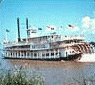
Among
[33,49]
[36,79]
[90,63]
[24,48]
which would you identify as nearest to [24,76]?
[36,79]

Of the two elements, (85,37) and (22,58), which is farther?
(22,58)

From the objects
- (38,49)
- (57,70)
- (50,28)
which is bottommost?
(57,70)

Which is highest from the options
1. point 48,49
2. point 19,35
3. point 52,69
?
point 19,35

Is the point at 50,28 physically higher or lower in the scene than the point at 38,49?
higher

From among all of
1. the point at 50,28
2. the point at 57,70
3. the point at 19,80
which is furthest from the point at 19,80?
the point at 57,70

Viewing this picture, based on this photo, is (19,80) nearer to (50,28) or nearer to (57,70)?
(50,28)

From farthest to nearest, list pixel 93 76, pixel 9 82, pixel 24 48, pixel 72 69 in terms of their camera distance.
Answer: pixel 24 48 < pixel 72 69 < pixel 93 76 < pixel 9 82

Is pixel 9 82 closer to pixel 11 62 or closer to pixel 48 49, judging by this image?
pixel 11 62

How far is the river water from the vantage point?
1734mm

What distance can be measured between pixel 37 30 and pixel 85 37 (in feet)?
1.95

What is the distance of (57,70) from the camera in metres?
2.35

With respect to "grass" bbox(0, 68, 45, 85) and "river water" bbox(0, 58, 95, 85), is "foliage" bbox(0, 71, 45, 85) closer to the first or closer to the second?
"grass" bbox(0, 68, 45, 85)

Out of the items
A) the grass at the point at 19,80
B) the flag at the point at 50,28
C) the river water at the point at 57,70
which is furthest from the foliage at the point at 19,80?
the flag at the point at 50,28

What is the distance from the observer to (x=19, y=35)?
1.91 meters
